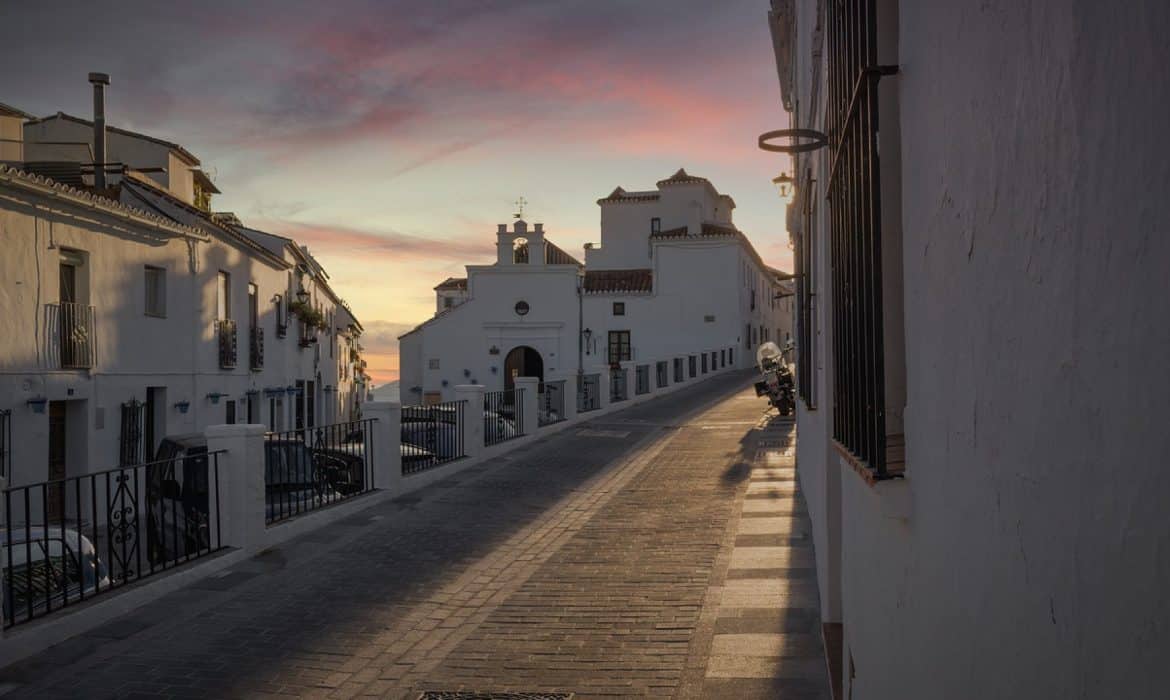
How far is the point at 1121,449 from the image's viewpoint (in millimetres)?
1010

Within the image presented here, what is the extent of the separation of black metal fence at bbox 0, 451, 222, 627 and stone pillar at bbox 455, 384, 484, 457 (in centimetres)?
567

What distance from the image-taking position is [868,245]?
286 centimetres

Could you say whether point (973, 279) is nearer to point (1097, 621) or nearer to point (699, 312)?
point (1097, 621)

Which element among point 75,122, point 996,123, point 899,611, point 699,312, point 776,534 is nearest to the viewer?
point 996,123

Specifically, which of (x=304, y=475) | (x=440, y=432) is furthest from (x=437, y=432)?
(x=304, y=475)

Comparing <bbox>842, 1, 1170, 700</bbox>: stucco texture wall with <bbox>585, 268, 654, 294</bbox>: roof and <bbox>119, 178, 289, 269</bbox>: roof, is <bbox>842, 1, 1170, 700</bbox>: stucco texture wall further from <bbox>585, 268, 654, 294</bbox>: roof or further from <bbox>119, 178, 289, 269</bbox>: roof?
<bbox>585, 268, 654, 294</bbox>: roof

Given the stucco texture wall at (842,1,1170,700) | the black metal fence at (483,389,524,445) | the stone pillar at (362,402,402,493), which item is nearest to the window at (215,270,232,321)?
the black metal fence at (483,389,524,445)

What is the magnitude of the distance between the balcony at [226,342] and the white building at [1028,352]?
2571 cm

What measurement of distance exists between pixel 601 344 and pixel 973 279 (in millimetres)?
51801

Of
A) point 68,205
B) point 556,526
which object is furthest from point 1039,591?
point 68,205

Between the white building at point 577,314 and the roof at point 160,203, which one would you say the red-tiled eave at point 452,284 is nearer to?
the white building at point 577,314

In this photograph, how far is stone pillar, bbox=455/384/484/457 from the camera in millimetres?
16469

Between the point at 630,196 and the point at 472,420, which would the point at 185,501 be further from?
the point at 630,196

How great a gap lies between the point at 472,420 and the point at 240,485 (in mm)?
7113
